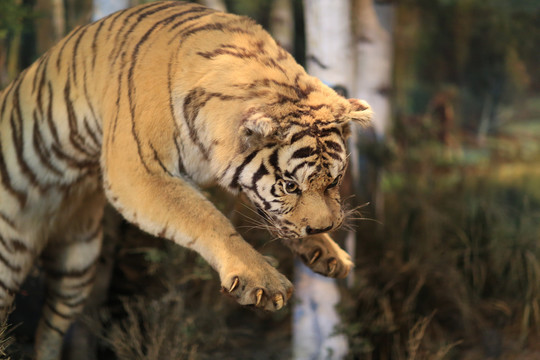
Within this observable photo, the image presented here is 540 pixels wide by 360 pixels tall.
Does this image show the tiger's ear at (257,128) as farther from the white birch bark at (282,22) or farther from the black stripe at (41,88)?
the white birch bark at (282,22)

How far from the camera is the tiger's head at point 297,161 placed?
6.82ft

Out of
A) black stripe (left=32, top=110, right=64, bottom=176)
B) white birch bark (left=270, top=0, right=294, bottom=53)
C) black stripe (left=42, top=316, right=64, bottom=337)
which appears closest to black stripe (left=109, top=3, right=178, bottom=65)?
black stripe (left=32, top=110, right=64, bottom=176)

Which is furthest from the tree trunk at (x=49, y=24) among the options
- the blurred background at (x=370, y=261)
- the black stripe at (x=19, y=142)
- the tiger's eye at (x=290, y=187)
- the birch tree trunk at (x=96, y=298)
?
the tiger's eye at (x=290, y=187)

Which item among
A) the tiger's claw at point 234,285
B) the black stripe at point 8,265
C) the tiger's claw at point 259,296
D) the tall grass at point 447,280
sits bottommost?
the tall grass at point 447,280

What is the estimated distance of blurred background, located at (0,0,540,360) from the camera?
3.40m

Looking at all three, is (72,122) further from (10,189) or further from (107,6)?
(107,6)

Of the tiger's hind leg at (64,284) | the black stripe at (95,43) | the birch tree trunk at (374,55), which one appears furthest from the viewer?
the birch tree trunk at (374,55)

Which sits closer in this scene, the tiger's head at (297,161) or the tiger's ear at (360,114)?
the tiger's head at (297,161)

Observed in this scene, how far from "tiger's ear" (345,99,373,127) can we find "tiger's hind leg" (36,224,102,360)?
64.5 inches

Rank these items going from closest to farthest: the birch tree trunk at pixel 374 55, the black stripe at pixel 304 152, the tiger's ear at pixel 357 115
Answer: the black stripe at pixel 304 152
the tiger's ear at pixel 357 115
the birch tree trunk at pixel 374 55

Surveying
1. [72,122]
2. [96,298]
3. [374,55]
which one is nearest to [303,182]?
[72,122]

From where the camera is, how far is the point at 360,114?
7.31 ft

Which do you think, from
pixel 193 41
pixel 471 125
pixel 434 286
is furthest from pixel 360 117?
pixel 471 125

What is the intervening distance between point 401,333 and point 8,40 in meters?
3.95
